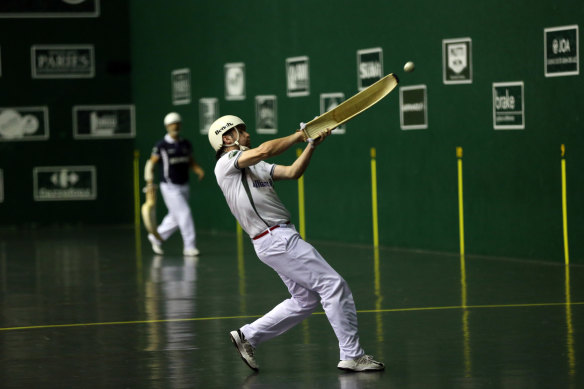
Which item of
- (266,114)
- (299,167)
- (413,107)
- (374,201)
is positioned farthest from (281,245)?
(266,114)

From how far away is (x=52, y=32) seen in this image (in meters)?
21.8

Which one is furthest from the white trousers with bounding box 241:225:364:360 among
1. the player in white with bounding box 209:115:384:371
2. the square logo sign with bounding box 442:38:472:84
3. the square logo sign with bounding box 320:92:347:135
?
the square logo sign with bounding box 320:92:347:135

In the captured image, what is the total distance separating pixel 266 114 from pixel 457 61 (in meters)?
4.71

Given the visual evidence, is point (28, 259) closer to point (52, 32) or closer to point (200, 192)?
point (200, 192)

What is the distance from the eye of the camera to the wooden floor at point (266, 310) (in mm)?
7418

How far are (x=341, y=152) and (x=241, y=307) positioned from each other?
23.1 ft

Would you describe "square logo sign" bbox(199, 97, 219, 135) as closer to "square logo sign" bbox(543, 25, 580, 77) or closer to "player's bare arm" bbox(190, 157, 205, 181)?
"player's bare arm" bbox(190, 157, 205, 181)

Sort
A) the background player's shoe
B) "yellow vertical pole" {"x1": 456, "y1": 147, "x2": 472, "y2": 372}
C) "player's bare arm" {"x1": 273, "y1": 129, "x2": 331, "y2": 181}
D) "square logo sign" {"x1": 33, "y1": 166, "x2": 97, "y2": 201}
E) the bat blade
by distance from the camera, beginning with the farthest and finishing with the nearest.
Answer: "square logo sign" {"x1": 33, "y1": 166, "x2": 97, "y2": 201}, "yellow vertical pole" {"x1": 456, "y1": 147, "x2": 472, "y2": 372}, the background player's shoe, the bat blade, "player's bare arm" {"x1": 273, "y1": 129, "x2": 331, "y2": 181}

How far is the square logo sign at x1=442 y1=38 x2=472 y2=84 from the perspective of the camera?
14836mm

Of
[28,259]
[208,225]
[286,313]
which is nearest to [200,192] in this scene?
[208,225]

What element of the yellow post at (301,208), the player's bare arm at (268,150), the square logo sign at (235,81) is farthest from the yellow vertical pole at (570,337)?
the square logo sign at (235,81)

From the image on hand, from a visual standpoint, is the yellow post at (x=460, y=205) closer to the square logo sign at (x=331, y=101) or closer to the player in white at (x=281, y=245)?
the square logo sign at (x=331, y=101)

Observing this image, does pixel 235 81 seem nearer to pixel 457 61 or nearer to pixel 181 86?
pixel 181 86

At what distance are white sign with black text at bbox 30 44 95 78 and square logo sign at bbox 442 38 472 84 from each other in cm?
902
